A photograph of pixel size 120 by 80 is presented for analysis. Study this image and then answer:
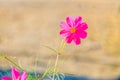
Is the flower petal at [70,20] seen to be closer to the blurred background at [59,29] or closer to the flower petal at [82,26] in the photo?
the flower petal at [82,26]

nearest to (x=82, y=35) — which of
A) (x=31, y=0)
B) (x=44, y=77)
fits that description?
(x=44, y=77)

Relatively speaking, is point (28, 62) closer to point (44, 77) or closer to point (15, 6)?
point (15, 6)

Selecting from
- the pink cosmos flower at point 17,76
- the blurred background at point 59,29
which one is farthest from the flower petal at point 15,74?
the blurred background at point 59,29

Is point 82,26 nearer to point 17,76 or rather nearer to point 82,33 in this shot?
point 82,33

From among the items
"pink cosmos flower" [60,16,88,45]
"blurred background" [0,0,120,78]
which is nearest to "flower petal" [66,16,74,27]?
"pink cosmos flower" [60,16,88,45]

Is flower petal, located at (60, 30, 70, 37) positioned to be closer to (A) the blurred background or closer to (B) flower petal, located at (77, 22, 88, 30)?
(B) flower petal, located at (77, 22, 88, 30)

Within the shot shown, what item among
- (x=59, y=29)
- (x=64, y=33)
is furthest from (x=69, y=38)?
(x=59, y=29)
